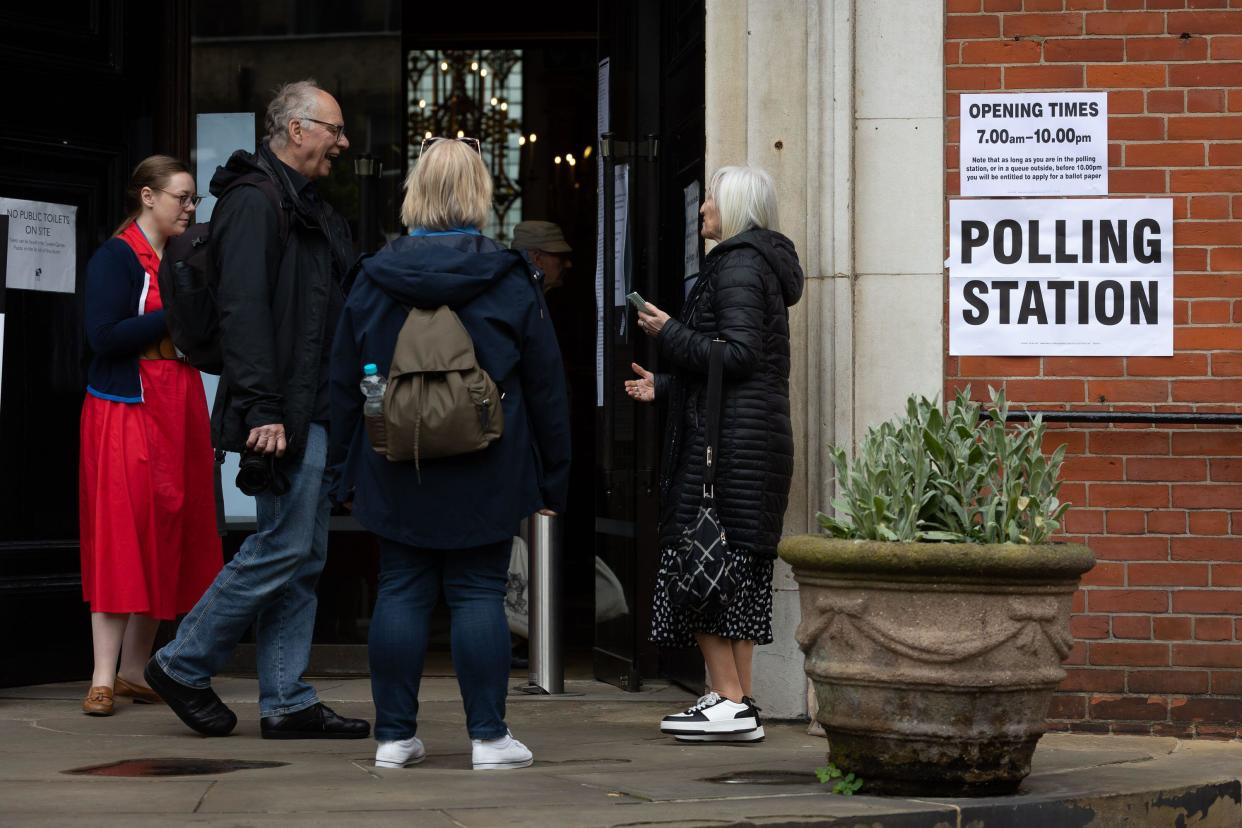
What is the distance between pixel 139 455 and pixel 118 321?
0.51 meters

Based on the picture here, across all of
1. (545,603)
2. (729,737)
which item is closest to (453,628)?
(729,737)

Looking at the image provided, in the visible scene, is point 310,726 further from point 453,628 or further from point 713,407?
point 713,407

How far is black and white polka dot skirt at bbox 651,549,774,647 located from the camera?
618cm

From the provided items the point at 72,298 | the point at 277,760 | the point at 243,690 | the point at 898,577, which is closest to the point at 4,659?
the point at 243,690

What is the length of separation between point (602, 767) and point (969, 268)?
2.38 metres

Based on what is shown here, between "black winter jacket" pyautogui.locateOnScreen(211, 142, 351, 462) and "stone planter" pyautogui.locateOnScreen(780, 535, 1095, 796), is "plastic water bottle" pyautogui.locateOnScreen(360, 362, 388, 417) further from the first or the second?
"stone planter" pyautogui.locateOnScreen(780, 535, 1095, 796)

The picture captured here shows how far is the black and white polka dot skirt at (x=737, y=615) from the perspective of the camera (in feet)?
20.3

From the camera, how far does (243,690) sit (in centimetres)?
760

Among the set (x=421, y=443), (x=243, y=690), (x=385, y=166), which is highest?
(x=385, y=166)

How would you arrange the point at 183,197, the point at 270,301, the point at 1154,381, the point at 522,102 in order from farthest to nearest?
the point at 522,102
the point at 183,197
the point at 1154,381
the point at 270,301

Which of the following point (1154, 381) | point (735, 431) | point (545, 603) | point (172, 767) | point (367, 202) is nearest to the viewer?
point (172, 767)

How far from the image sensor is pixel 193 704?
6.05m

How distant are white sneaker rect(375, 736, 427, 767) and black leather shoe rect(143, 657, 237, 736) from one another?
0.85 m

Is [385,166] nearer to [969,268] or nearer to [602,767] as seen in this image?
[969,268]
